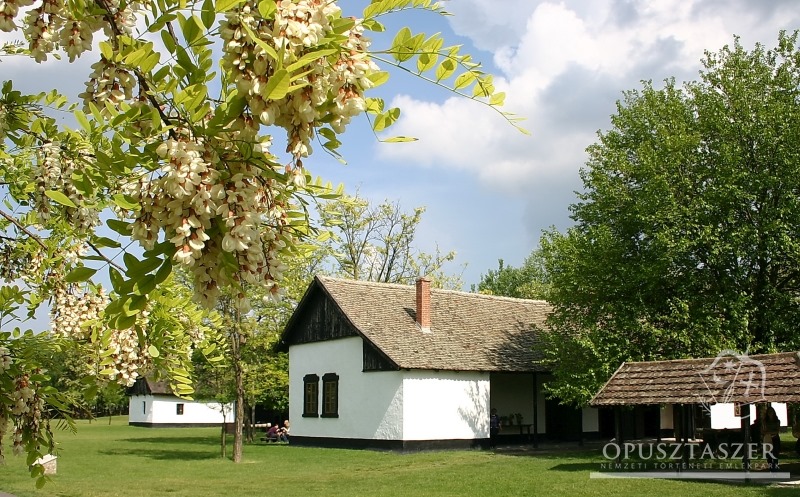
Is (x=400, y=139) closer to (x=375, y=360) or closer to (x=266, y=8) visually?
(x=266, y=8)

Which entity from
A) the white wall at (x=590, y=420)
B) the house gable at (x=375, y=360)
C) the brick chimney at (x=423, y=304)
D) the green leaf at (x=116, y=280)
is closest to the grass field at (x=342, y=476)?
the house gable at (x=375, y=360)

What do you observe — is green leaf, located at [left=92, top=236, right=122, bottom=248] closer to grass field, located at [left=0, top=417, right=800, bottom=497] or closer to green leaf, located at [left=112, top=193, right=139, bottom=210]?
green leaf, located at [left=112, top=193, right=139, bottom=210]

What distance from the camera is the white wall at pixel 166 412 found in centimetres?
6322

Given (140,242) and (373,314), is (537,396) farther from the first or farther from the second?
(140,242)

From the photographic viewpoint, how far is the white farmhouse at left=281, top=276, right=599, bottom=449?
29.4 metres

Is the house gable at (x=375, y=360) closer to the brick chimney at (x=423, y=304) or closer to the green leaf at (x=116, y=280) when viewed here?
the brick chimney at (x=423, y=304)

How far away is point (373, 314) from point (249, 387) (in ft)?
18.4

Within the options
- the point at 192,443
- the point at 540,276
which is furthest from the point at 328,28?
the point at 540,276

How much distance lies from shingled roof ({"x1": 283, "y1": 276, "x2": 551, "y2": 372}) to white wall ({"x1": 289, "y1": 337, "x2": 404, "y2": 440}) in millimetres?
1095

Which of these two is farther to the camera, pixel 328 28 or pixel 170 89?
pixel 170 89

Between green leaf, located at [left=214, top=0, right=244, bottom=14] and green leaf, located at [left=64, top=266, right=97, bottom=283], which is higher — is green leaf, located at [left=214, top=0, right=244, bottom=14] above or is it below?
above

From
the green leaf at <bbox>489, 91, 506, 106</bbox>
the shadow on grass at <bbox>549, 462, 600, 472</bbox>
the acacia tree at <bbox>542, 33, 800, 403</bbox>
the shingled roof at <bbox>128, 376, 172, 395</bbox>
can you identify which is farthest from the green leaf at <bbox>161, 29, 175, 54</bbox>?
the shingled roof at <bbox>128, 376, 172, 395</bbox>

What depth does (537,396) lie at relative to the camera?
109 ft

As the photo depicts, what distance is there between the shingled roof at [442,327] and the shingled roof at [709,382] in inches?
428
